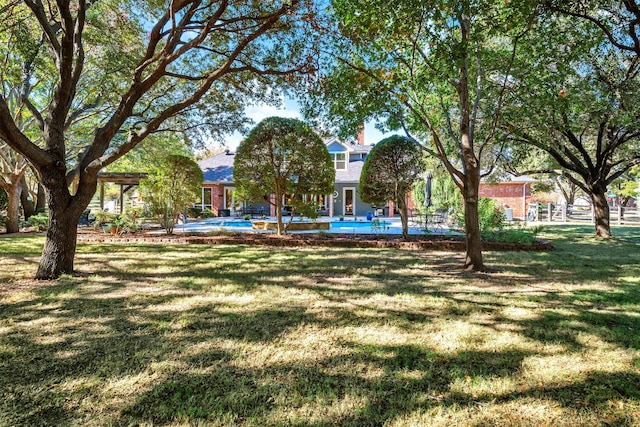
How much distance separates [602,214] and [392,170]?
8.50 m

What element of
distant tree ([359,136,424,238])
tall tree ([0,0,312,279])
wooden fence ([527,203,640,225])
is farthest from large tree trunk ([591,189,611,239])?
tall tree ([0,0,312,279])

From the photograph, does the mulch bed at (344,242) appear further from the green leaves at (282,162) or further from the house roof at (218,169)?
the house roof at (218,169)

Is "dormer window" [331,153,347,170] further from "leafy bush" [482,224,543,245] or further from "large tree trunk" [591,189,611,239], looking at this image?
"leafy bush" [482,224,543,245]

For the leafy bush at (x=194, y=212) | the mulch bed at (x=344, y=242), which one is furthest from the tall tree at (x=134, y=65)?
the leafy bush at (x=194, y=212)

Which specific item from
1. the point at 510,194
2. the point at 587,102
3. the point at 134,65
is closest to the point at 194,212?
the point at 134,65

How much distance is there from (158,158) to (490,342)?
65.5 ft

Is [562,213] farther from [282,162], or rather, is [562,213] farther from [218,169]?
[218,169]

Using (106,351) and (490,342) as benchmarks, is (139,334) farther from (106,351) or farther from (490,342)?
(490,342)

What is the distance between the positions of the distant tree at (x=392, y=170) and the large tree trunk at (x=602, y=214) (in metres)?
7.33

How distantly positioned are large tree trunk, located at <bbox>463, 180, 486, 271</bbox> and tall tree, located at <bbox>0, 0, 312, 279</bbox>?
4289mm

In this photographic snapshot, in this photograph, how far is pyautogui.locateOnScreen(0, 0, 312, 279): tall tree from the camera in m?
5.81

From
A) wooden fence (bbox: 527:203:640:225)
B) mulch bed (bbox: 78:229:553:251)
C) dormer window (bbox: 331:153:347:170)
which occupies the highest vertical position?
dormer window (bbox: 331:153:347:170)

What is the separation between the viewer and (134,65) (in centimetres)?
899

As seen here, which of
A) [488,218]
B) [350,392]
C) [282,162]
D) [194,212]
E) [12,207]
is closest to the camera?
[350,392]
